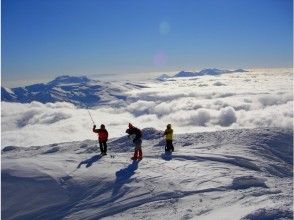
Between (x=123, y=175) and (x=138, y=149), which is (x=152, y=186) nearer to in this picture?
(x=123, y=175)

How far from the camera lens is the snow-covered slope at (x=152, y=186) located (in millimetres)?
14977

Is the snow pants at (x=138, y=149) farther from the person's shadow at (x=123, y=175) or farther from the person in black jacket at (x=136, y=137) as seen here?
the person's shadow at (x=123, y=175)

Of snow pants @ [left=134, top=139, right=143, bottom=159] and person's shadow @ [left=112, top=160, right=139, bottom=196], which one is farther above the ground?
snow pants @ [left=134, top=139, right=143, bottom=159]

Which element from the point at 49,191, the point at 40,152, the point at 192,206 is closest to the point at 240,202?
the point at 192,206

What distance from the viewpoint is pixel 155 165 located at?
66.6ft

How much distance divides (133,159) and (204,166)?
4118 millimetres

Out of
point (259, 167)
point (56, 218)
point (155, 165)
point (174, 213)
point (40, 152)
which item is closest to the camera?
point (174, 213)

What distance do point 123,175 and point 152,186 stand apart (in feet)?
6.76

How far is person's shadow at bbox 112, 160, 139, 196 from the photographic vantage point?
17.6 m

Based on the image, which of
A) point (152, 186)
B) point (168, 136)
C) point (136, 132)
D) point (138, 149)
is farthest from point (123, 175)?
point (168, 136)

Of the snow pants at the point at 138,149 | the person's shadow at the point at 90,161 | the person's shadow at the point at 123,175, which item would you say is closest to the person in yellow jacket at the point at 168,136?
the snow pants at the point at 138,149

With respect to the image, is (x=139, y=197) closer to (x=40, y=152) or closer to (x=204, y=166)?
(x=204, y=166)

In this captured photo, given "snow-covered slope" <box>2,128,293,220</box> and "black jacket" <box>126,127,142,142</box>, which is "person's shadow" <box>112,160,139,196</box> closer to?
"snow-covered slope" <box>2,128,293,220</box>

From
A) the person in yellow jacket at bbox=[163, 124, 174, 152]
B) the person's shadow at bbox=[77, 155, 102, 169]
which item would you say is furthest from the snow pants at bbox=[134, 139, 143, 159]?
the person's shadow at bbox=[77, 155, 102, 169]
